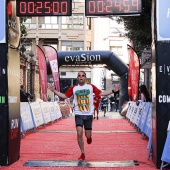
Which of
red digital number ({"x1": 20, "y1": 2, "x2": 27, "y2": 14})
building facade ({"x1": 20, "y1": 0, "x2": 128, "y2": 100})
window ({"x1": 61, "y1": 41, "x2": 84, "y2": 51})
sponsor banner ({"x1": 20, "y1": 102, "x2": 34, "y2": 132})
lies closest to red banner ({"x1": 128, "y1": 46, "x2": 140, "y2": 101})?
sponsor banner ({"x1": 20, "y1": 102, "x2": 34, "y2": 132})

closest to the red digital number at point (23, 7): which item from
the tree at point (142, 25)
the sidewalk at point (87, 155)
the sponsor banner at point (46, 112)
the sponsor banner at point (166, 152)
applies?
the sidewalk at point (87, 155)

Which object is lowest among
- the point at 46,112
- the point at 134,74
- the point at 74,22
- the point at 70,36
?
the point at 46,112

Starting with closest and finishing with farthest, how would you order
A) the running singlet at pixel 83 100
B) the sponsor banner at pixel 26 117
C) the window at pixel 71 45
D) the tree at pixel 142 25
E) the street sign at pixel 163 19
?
the street sign at pixel 163 19 → the running singlet at pixel 83 100 → the sponsor banner at pixel 26 117 → the tree at pixel 142 25 → the window at pixel 71 45

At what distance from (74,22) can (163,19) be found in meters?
46.8

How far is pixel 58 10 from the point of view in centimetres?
956

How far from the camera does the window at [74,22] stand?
5428 centimetres

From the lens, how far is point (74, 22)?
5434cm

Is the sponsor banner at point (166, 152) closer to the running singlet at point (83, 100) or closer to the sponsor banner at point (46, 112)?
the running singlet at point (83, 100)

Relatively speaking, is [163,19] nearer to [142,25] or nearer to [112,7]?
[112,7]

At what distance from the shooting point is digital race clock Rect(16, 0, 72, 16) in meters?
9.52

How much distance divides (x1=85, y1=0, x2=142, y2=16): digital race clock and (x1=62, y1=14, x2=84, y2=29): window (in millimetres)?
45133

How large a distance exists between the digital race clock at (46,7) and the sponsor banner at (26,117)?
18.5 ft

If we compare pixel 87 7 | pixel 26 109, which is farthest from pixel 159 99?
pixel 26 109

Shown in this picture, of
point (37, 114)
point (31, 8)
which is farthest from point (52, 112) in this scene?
point (31, 8)
